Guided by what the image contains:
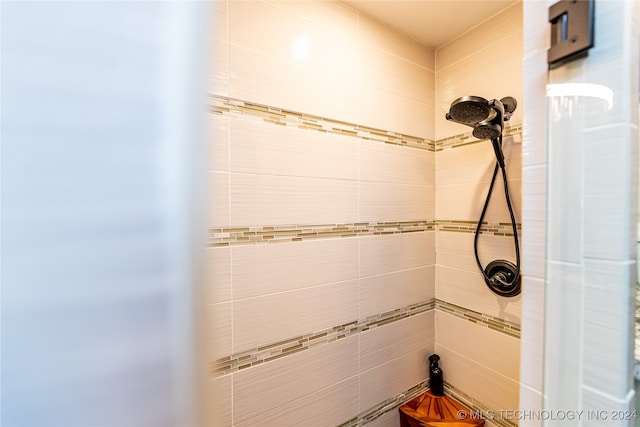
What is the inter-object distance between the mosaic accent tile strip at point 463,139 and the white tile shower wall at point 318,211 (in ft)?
0.27

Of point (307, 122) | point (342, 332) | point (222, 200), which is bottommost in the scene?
point (342, 332)

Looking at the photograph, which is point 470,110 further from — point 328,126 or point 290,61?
point 290,61

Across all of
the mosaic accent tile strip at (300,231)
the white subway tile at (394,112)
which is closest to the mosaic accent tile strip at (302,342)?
the mosaic accent tile strip at (300,231)

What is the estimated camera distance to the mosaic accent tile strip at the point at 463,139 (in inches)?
43.9

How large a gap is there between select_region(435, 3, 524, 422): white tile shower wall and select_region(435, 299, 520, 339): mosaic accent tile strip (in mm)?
18

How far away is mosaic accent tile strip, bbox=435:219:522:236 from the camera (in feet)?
3.75

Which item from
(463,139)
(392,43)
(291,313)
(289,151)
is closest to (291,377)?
(291,313)

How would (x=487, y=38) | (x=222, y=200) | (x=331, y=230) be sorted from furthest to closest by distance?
(x=487, y=38) < (x=331, y=230) < (x=222, y=200)

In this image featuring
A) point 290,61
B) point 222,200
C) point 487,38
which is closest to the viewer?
point 222,200

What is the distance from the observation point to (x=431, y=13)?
117 centimetres

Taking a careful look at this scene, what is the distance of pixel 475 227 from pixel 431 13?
1019mm

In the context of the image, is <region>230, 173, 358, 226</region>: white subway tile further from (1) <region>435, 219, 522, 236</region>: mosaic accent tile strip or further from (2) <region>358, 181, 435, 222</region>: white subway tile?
(1) <region>435, 219, 522, 236</region>: mosaic accent tile strip

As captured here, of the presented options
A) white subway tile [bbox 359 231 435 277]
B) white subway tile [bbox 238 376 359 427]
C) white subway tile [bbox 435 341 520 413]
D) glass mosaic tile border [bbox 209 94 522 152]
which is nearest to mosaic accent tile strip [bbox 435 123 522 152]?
glass mosaic tile border [bbox 209 94 522 152]

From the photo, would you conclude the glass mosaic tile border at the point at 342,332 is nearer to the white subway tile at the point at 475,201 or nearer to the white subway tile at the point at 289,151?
the white subway tile at the point at 475,201
